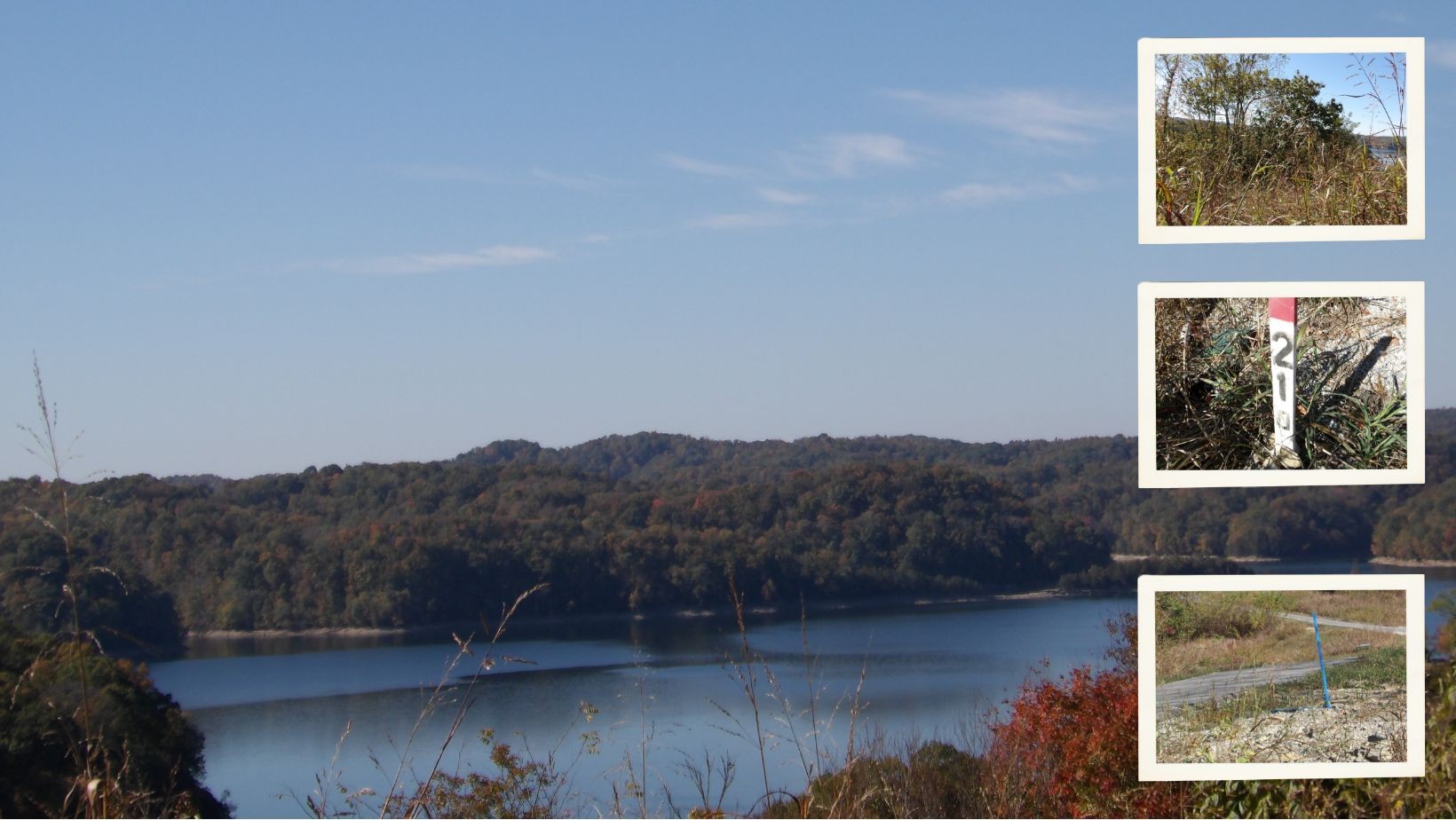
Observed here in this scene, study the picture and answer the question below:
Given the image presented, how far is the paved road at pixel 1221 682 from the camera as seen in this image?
1.75m

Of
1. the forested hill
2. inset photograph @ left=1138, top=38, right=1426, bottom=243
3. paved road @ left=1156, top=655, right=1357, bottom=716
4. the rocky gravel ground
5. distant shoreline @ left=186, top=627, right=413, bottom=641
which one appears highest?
inset photograph @ left=1138, top=38, right=1426, bottom=243

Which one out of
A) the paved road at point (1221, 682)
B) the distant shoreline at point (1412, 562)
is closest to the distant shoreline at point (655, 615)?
the distant shoreline at point (1412, 562)

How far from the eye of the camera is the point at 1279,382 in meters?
1.68

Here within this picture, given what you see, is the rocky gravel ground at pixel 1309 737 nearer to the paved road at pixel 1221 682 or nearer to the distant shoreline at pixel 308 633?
the paved road at pixel 1221 682

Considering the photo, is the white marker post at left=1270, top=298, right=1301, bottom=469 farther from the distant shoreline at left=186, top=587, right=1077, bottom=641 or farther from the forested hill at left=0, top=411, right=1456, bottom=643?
the distant shoreline at left=186, top=587, right=1077, bottom=641

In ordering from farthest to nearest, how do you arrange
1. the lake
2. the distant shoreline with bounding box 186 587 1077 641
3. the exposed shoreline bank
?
the distant shoreline with bounding box 186 587 1077 641
the lake
the exposed shoreline bank

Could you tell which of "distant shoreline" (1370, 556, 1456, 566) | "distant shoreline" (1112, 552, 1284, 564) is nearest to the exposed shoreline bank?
"distant shoreline" (1370, 556, 1456, 566)

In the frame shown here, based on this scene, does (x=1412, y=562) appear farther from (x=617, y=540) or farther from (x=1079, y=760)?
(x=617, y=540)

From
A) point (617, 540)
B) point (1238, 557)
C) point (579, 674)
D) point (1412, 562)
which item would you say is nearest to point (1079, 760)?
point (1412, 562)

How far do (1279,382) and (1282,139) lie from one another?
1.21 feet

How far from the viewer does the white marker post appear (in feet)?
5.49

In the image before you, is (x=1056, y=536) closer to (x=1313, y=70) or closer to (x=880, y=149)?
(x=880, y=149)

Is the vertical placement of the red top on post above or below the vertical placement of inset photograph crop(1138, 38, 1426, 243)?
below

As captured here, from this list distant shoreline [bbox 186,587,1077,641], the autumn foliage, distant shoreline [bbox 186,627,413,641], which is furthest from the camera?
distant shoreline [bbox 186,627,413,641]
